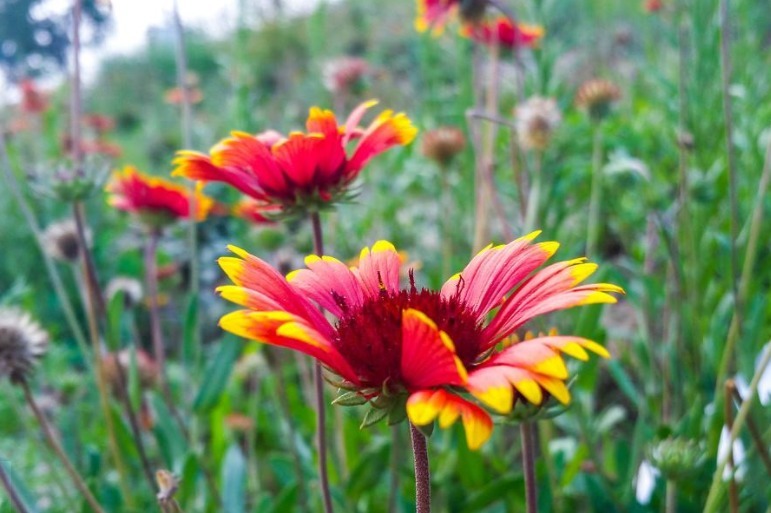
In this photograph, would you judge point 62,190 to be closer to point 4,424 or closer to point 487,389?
point 487,389

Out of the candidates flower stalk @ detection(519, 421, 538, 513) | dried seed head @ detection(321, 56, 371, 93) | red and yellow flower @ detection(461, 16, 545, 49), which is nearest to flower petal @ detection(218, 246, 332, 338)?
flower stalk @ detection(519, 421, 538, 513)

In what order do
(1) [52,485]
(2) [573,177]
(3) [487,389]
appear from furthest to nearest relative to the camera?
(2) [573,177] → (1) [52,485] → (3) [487,389]

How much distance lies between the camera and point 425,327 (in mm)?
455

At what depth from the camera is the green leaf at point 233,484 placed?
109 centimetres

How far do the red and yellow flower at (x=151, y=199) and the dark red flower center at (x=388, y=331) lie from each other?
755 mm

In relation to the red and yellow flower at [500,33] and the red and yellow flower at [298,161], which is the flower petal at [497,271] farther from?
the red and yellow flower at [500,33]

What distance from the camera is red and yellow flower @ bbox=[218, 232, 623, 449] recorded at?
434mm

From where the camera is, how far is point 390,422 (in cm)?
51

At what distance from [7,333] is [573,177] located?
1530 mm

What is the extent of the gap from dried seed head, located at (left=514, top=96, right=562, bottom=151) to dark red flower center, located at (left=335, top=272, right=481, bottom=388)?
0.77 metres

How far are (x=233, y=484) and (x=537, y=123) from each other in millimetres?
821

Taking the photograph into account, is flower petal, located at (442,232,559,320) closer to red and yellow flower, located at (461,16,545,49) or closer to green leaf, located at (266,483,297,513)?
green leaf, located at (266,483,297,513)

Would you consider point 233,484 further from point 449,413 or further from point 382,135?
point 449,413

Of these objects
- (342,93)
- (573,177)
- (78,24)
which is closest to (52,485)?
(78,24)
